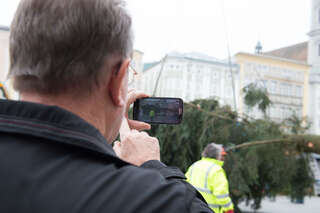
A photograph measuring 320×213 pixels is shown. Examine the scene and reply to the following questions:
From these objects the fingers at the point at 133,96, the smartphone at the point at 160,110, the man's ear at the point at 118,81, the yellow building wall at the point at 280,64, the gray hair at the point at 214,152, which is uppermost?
the yellow building wall at the point at 280,64

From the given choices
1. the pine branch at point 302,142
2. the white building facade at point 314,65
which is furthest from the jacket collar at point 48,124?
the white building facade at point 314,65

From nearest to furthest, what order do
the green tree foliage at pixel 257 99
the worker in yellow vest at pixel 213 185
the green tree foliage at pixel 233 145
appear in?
the worker in yellow vest at pixel 213 185 → the green tree foliage at pixel 233 145 → the green tree foliage at pixel 257 99

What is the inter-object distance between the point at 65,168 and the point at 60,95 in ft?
0.59

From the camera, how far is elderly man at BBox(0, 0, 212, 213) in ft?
1.85

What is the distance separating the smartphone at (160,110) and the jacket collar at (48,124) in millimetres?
478

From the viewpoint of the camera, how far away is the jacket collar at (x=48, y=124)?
1.98 ft

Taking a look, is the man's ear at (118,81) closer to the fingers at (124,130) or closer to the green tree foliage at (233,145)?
the fingers at (124,130)

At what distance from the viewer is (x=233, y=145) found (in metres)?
6.15

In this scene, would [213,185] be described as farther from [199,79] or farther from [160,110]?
[199,79]

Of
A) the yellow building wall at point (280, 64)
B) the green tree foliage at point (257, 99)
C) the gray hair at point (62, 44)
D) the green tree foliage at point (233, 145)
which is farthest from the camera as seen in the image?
the yellow building wall at point (280, 64)

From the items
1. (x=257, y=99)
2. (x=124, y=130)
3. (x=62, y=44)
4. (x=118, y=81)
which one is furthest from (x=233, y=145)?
(x=62, y=44)

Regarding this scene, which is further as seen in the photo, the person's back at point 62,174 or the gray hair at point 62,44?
the gray hair at point 62,44

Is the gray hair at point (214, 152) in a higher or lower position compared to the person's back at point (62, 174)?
lower

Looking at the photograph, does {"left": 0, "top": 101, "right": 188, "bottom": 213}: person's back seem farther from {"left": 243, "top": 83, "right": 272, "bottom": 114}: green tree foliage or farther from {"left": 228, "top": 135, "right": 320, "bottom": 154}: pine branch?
{"left": 243, "top": 83, "right": 272, "bottom": 114}: green tree foliage
